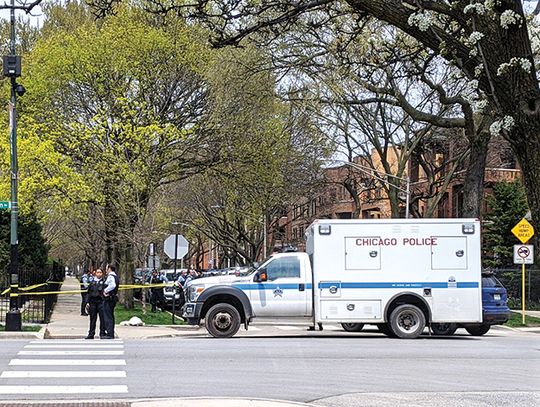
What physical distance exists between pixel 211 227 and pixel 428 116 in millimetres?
27122

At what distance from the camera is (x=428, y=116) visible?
28.9 metres

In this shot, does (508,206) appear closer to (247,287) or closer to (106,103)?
(106,103)

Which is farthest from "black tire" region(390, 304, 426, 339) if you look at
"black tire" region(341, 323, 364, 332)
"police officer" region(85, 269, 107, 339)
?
"police officer" region(85, 269, 107, 339)

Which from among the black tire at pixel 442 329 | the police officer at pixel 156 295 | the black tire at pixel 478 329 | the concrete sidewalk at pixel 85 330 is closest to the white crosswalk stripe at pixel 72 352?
the concrete sidewalk at pixel 85 330

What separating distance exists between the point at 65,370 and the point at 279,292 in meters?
8.13

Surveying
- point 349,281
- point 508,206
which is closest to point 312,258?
point 349,281

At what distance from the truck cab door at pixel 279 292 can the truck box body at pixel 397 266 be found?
0.40 metres

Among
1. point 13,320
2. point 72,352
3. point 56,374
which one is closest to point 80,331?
point 13,320

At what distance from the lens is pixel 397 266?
21.6 meters

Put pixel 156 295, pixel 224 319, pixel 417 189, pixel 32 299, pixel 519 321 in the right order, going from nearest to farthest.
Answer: pixel 224 319
pixel 32 299
pixel 519 321
pixel 156 295
pixel 417 189

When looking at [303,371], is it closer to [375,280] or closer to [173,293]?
[375,280]

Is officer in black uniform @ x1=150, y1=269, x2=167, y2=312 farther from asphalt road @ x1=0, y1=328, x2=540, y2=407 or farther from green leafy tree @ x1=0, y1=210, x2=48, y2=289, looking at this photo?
asphalt road @ x1=0, y1=328, x2=540, y2=407

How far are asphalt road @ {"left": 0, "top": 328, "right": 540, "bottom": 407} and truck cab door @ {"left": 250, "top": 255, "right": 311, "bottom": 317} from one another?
1.54m

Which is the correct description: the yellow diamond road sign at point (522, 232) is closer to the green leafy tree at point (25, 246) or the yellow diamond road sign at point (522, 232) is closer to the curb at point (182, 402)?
the green leafy tree at point (25, 246)
